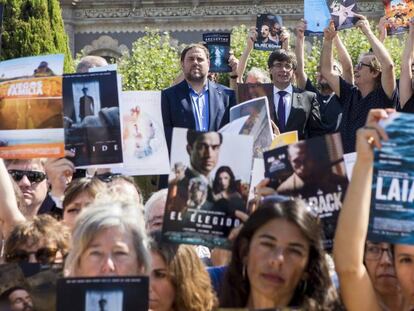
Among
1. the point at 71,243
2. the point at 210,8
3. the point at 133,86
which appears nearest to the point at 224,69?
the point at 71,243

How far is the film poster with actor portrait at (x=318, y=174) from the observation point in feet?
11.1

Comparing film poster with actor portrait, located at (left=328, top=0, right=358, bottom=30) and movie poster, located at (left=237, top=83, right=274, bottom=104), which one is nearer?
movie poster, located at (left=237, top=83, right=274, bottom=104)

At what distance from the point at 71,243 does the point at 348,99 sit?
12.2 ft

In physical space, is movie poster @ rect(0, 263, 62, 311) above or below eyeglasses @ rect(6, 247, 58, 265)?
below

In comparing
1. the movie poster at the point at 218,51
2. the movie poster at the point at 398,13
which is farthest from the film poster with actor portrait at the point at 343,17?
the movie poster at the point at 218,51

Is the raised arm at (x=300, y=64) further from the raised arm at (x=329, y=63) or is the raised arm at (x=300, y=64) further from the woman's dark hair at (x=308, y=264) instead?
the woman's dark hair at (x=308, y=264)

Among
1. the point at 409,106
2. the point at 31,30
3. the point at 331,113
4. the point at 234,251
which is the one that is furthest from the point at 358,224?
the point at 31,30

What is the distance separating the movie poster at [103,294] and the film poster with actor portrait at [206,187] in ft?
1.61

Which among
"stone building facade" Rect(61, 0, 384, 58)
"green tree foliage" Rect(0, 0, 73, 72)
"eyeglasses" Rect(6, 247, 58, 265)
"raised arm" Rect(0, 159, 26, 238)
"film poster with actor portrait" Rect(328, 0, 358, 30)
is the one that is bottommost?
"eyeglasses" Rect(6, 247, 58, 265)

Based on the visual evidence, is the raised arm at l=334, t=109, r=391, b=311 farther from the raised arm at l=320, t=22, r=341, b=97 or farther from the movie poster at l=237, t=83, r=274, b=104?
the raised arm at l=320, t=22, r=341, b=97

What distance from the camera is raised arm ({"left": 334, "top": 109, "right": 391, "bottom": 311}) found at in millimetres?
3150

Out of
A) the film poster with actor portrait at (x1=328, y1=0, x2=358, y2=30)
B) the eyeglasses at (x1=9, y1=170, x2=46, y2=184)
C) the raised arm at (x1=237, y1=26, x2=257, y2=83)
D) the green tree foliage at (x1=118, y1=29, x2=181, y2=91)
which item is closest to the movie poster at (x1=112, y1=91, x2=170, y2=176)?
the eyeglasses at (x1=9, y1=170, x2=46, y2=184)

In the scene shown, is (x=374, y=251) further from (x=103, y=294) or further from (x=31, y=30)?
(x=31, y=30)

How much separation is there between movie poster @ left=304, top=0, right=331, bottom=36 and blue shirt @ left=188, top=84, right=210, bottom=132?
4.05 ft
